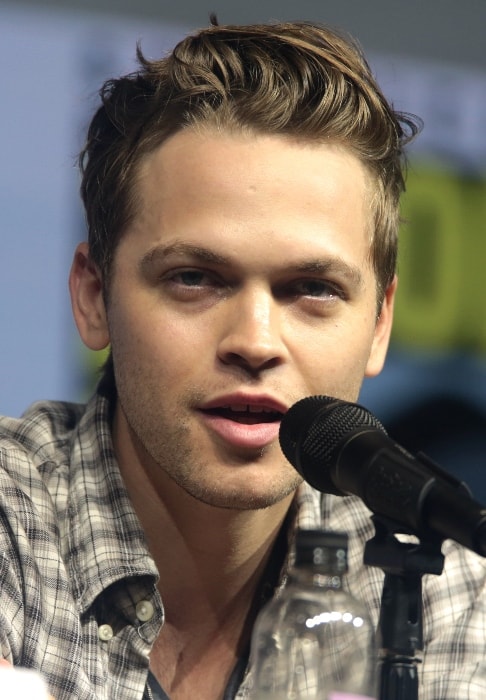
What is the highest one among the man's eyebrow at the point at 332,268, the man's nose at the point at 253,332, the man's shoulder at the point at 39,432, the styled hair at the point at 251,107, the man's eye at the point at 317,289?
the styled hair at the point at 251,107

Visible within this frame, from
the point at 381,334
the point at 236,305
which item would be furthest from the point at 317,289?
the point at 381,334

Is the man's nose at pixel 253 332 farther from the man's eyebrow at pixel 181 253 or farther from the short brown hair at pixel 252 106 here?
the short brown hair at pixel 252 106

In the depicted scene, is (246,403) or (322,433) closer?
(322,433)

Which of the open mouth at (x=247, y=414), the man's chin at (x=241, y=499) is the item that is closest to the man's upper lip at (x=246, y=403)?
the open mouth at (x=247, y=414)

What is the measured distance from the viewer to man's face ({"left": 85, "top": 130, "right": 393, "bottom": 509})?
1.94m

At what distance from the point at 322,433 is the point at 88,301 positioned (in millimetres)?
1029

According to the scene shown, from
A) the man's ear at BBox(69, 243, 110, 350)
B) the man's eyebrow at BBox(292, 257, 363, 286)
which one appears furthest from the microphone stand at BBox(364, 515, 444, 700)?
the man's ear at BBox(69, 243, 110, 350)

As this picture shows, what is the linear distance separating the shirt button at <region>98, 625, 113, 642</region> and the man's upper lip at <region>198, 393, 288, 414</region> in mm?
450

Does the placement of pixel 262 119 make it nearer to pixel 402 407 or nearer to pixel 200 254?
pixel 200 254

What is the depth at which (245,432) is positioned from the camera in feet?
6.31

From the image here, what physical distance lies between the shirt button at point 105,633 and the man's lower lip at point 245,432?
1.40ft

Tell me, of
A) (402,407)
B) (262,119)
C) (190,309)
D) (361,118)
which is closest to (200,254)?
(190,309)

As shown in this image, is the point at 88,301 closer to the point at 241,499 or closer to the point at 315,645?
the point at 241,499

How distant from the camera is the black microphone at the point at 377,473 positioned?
1.25 metres
